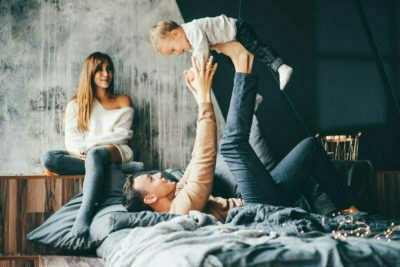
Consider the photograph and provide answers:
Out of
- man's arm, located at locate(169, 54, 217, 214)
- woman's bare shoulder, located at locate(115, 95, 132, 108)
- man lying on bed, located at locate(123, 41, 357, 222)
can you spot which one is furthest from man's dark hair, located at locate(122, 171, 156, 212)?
woman's bare shoulder, located at locate(115, 95, 132, 108)

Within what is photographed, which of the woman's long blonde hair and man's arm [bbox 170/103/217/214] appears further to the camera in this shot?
the woman's long blonde hair

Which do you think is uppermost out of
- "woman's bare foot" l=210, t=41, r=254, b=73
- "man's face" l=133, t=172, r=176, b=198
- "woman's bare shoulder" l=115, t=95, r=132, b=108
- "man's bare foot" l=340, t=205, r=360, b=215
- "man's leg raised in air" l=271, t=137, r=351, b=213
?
"woman's bare foot" l=210, t=41, r=254, b=73

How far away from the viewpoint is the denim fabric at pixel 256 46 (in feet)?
8.42

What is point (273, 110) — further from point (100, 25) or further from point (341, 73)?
point (100, 25)

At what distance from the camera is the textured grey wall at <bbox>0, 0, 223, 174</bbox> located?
3660 millimetres

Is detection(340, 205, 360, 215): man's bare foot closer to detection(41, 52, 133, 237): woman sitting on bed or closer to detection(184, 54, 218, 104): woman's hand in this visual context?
detection(184, 54, 218, 104): woman's hand

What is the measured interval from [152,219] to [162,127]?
6.87ft

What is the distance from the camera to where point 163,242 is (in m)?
1.27

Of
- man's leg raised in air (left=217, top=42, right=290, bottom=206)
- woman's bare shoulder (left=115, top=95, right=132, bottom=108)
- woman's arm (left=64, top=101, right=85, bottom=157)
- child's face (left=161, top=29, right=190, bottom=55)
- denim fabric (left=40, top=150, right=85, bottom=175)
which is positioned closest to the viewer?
man's leg raised in air (left=217, top=42, right=290, bottom=206)

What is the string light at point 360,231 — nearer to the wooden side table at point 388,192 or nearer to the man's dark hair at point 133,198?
the man's dark hair at point 133,198

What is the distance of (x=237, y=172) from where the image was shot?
1.88m

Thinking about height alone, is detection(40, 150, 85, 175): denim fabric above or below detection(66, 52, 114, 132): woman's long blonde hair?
below

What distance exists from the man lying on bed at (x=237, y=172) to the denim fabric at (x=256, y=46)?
0.51m

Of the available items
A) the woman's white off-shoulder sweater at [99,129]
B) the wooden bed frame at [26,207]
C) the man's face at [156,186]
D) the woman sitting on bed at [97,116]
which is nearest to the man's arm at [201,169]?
the man's face at [156,186]
